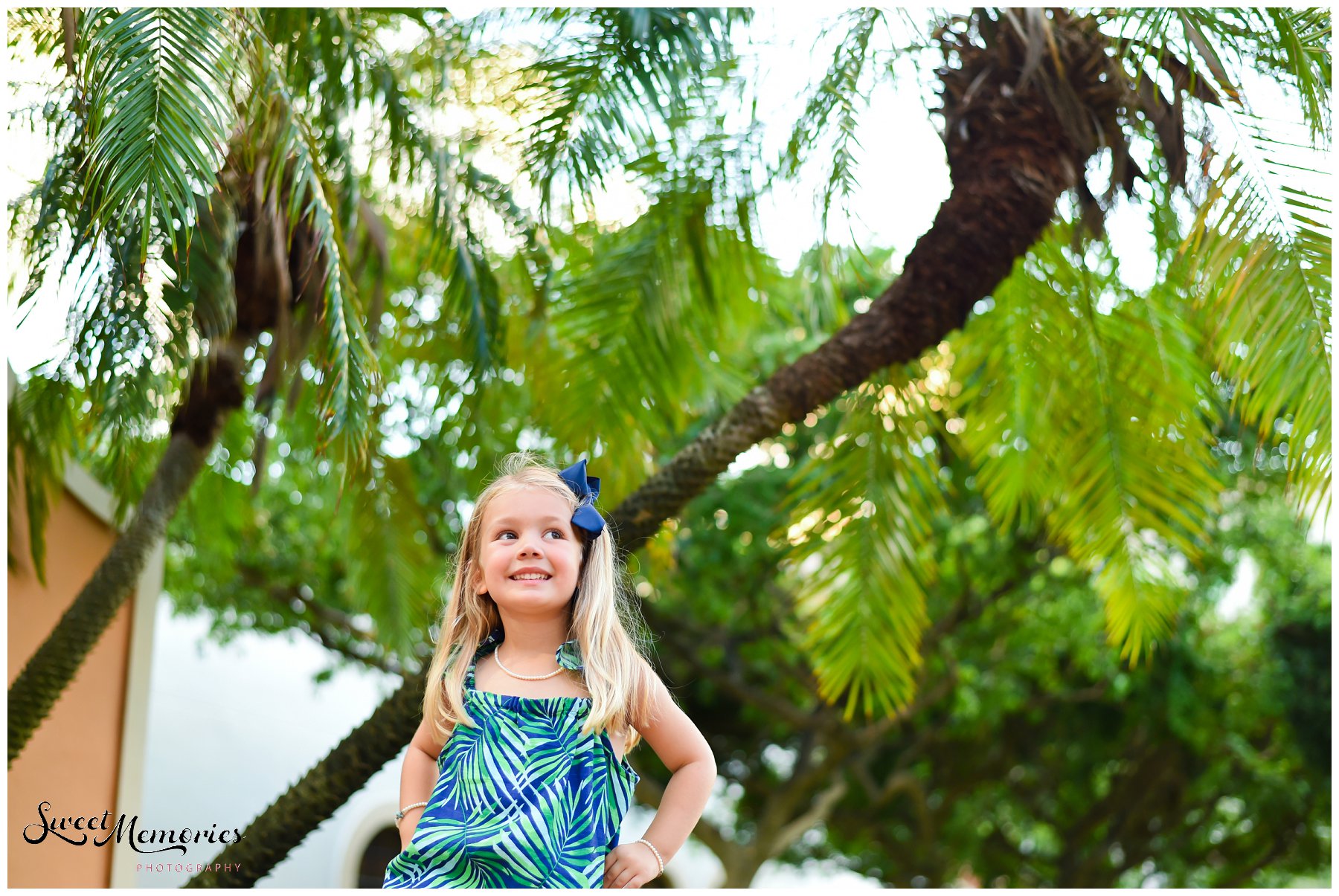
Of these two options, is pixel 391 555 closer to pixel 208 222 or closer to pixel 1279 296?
pixel 208 222

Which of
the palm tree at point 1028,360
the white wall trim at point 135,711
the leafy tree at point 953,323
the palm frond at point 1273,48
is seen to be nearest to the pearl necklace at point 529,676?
the leafy tree at point 953,323

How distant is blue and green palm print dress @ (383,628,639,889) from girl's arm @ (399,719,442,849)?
7 cm

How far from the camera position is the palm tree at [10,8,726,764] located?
137 inches

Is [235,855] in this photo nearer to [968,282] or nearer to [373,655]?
[968,282]

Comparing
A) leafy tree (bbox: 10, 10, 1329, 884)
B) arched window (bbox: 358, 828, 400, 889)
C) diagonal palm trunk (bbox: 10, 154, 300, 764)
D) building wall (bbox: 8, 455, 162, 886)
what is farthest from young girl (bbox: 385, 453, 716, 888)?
arched window (bbox: 358, 828, 400, 889)

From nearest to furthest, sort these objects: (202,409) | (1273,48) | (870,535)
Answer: (1273,48) → (202,409) → (870,535)

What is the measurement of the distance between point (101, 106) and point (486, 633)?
6.22ft

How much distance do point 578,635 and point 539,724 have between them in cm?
23

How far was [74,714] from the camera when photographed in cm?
644

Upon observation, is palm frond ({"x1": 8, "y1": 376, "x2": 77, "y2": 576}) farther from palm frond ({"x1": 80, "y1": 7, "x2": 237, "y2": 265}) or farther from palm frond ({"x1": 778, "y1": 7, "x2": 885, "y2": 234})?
palm frond ({"x1": 778, "y1": 7, "x2": 885, "y2": 234})

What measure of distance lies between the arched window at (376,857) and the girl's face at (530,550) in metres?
14.7

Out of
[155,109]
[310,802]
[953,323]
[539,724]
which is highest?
[155,109]

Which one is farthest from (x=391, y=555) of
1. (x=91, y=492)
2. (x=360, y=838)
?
(x=360, y=838)

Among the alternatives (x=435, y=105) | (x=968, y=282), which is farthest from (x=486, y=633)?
(x=435, y=105)
